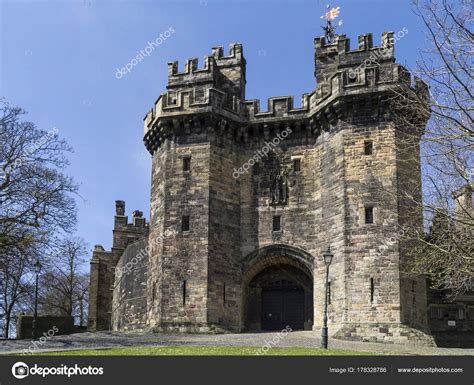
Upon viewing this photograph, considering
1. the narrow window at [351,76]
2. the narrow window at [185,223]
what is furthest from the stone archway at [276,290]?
the narrow window at [351,76]

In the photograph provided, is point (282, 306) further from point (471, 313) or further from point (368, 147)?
point (471, 313)

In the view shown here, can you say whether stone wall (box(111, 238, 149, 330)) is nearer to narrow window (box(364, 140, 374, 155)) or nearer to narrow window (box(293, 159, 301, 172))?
narrow window (box(293, 159, 301, 172))

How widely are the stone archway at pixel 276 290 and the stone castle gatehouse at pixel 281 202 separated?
0.17 feet

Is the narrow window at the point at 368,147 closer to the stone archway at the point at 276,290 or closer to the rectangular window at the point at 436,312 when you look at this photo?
the stone archway at the point at 276,290

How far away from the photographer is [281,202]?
89.5 ft

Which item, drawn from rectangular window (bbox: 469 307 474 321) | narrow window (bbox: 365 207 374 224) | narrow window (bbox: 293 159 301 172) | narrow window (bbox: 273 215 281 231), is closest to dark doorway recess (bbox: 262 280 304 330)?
narrow window (bbox: 273 215 281 231)

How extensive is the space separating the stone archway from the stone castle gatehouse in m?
0.05

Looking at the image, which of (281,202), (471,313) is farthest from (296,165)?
(471,313)

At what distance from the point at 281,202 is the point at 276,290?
400 cm

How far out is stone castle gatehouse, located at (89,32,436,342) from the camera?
932 inches

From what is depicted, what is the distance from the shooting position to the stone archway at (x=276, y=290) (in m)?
26.9

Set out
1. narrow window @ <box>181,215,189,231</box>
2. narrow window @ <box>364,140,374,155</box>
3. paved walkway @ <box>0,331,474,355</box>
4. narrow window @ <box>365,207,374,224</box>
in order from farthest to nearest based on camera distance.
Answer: narrow window @ <box>181,215,189,231</box>
narrow window @ <box>364,140,374,155</box>
narrow window @ <box>365,207,374,224</box>
paved walkway @ <box>0,331,474,355</box>
